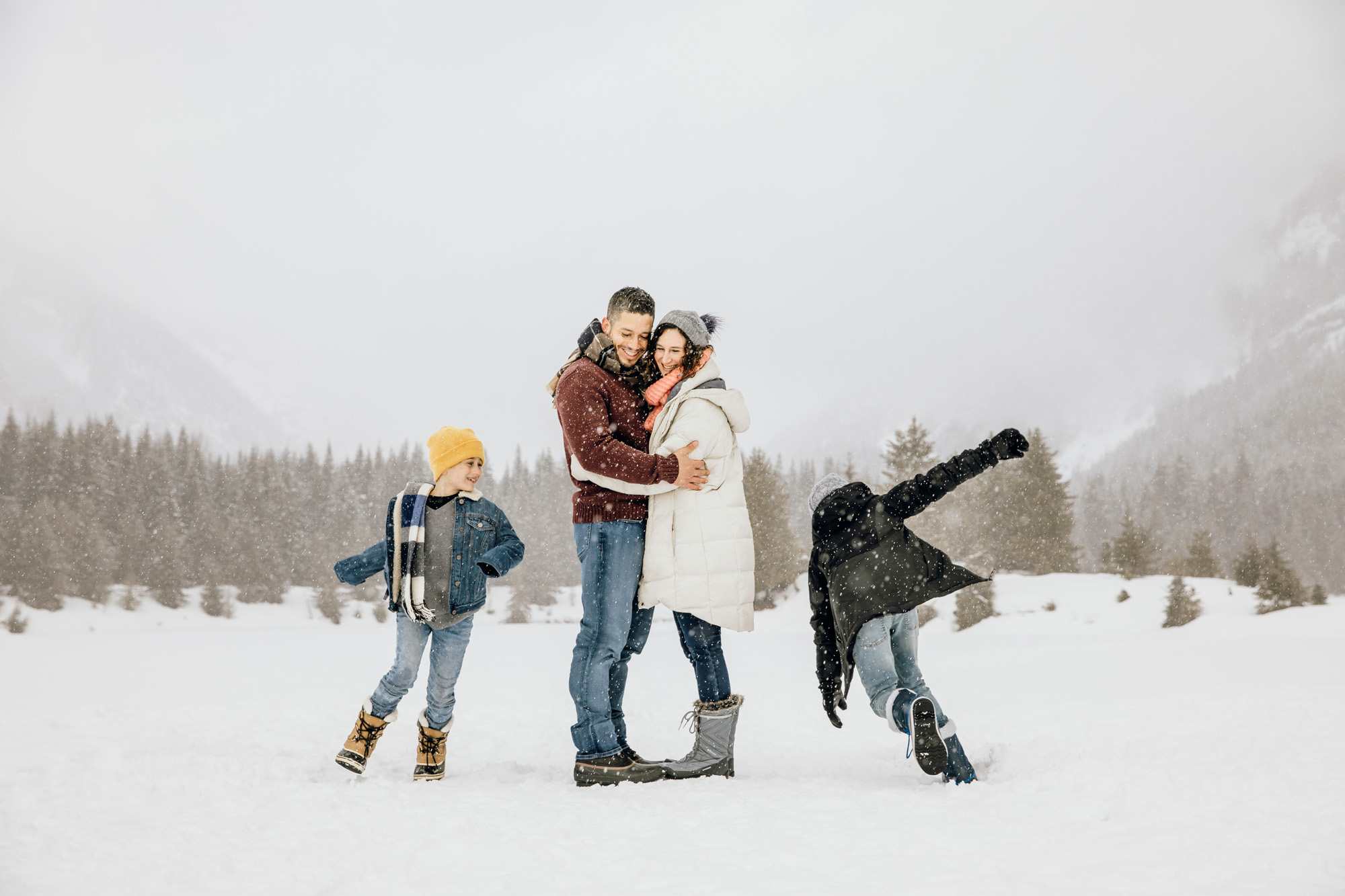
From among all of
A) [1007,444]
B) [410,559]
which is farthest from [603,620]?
[1007,444]

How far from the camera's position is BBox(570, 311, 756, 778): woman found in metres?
3.65

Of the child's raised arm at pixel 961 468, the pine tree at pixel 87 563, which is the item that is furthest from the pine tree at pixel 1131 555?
the pine tree at pixel 87 563

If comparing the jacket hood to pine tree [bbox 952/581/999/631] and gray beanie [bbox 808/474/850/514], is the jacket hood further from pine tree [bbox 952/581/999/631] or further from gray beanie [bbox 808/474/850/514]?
pine tree [bbox 952/581/999/631]

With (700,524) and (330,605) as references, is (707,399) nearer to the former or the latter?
(700,524)

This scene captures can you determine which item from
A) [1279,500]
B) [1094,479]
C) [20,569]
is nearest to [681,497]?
[20,569]

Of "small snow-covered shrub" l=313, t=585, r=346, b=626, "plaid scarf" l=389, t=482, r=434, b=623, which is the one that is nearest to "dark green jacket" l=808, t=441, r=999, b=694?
"plaid scarf" l=389, t=482, r=434, b=623

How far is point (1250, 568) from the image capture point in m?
22.2

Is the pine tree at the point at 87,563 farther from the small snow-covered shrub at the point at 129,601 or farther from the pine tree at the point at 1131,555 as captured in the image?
the pine tree at the point at 1131,555

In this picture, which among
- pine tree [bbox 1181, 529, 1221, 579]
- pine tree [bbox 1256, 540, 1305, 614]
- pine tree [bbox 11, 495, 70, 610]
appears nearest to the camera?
pine tree [bbox 1256, 540, 1305, 614]

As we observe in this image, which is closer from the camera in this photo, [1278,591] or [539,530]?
[1278,591]

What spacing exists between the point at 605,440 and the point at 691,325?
0.78 metres

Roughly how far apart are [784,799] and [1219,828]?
1497 mm

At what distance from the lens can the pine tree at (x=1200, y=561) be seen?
2577 cm

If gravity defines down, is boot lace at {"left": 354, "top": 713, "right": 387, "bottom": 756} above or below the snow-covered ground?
above
